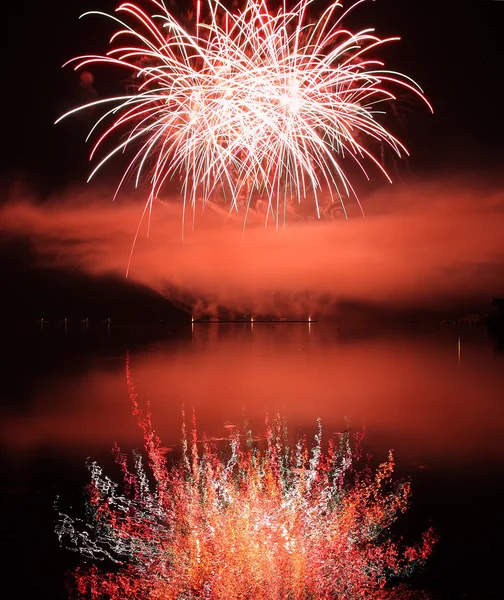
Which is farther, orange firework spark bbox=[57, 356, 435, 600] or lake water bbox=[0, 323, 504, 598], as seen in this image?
lake water bbox=[0, 323, 504, 598]

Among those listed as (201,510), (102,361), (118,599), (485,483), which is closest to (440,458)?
(485,483)

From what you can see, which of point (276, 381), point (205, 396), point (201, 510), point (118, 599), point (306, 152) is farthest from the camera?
point (276, 381)

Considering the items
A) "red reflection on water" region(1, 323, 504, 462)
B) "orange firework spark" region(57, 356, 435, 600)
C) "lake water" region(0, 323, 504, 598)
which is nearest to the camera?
"orange firework spark" region(57, 356, 435, 600)

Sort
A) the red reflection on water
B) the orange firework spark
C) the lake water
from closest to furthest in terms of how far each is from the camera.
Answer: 1. the orange firework spark
2. the lake water
3. the red reflection on water

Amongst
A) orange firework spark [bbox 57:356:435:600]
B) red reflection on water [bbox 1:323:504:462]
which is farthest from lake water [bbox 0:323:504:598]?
orange firework spark [bbox 57:356:435:600]

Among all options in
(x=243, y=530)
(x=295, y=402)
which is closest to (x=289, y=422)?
(x=295, y=402)

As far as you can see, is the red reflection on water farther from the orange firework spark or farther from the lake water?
the orange firework spark

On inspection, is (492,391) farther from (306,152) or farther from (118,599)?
(118,599)
